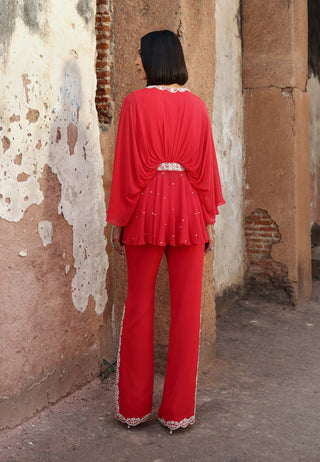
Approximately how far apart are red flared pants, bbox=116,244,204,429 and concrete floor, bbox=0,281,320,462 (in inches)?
4.4

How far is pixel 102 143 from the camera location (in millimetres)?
3729

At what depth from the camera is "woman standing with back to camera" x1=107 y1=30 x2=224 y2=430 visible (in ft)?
9.48

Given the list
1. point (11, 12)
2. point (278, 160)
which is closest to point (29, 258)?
point (11, 12)

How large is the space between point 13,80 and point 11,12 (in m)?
0.32

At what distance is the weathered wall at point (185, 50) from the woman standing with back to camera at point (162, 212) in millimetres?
720

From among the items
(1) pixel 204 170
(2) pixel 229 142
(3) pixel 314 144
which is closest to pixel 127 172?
(1) pixel 204 170

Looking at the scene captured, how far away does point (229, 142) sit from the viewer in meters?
5.63

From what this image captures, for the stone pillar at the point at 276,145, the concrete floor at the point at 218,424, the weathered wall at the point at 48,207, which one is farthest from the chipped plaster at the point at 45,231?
the stone pillar at the point at 276,145

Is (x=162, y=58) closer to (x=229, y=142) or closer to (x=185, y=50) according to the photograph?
(x=185, y=50)

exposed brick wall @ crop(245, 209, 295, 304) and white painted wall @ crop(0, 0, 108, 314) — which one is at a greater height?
white painted wall @ crop(0, 0, 108, 314)

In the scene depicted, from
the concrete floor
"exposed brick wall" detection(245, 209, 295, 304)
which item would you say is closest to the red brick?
the concrete floor

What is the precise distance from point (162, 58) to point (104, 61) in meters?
0.95

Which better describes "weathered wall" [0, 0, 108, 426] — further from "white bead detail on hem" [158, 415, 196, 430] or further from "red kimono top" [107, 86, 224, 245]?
"white bead detail on hem" [158, 415, 196, 430]

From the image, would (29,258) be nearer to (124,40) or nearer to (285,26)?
(124,40)
